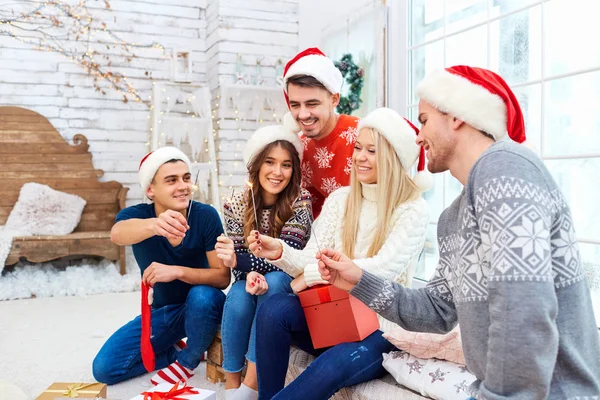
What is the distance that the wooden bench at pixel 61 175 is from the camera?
181 inches

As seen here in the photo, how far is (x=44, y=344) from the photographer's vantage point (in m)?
3.08

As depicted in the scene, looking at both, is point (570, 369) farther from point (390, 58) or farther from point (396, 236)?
point (390, 58)

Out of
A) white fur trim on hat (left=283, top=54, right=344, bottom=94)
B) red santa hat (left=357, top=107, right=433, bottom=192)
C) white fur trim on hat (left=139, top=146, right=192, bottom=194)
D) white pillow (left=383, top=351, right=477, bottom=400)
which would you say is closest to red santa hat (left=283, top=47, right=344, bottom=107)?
white fur trim on hat (left=283, top=54, right=344, bottom=94)

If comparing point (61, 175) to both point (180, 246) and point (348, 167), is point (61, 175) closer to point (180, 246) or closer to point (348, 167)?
point (180, 246)

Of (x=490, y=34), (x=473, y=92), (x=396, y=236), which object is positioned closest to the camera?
(x=473, y=92)

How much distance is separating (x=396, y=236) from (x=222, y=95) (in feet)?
10.7

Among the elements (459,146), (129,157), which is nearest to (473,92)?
(459,146)

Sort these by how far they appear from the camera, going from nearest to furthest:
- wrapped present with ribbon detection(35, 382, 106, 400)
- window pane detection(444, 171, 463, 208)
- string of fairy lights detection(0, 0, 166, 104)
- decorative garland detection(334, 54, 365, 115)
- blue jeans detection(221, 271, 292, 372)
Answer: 1. wrapped present with ribbon detection(35, 382, 106, 400)
2. blue jeans detection(221, 271, 292, 372)
3. window pane detection(444, 171, 463, 208)
4. decorative garland detection(334, 54, 365, 115)
5. string of fairy lights detection(0, 0, 166, 104)

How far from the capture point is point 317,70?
242 cm

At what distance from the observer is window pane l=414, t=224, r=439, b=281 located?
3.37 metres

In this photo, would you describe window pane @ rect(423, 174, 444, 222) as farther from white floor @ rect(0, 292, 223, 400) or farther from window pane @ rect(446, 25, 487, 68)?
white floor @ rect(0, 292, 223, 400)

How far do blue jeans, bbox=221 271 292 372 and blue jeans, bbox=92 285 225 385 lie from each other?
198 millimetres

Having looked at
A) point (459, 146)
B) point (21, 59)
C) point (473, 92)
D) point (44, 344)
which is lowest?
point (44, 344)

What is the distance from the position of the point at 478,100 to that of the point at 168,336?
71.1 inches
